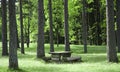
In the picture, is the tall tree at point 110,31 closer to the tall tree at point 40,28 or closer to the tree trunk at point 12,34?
the tree trunk at point 12,34

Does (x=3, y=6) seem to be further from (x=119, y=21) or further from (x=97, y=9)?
(x=97, y=9)

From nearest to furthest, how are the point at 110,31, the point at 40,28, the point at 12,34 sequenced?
1. the point at 12,34
2. the point at 110,31
3. the point at 40,28

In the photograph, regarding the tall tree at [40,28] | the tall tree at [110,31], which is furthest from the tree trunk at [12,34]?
the tall tree at [40,28]

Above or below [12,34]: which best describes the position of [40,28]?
above

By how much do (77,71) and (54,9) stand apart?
1278 inches

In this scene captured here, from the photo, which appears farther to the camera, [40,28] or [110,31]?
[40,28]

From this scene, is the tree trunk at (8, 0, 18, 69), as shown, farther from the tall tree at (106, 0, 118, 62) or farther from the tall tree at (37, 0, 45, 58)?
the tall tree at (37, 0, 45, 58)

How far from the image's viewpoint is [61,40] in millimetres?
71375

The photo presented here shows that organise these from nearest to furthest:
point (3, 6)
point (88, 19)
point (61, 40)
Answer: point (3, 6) < point (88, 19) < point (61, 40)

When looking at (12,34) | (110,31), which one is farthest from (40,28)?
(12,34)

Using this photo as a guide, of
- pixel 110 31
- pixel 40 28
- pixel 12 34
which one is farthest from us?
pixel 40 28

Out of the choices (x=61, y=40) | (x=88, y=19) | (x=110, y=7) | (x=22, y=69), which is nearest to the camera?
(x=22, y=69)

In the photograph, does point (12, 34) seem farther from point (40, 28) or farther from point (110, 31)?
point (40, 28)

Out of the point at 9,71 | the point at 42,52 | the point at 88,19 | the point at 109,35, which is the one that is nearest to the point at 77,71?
the point at 9,71
